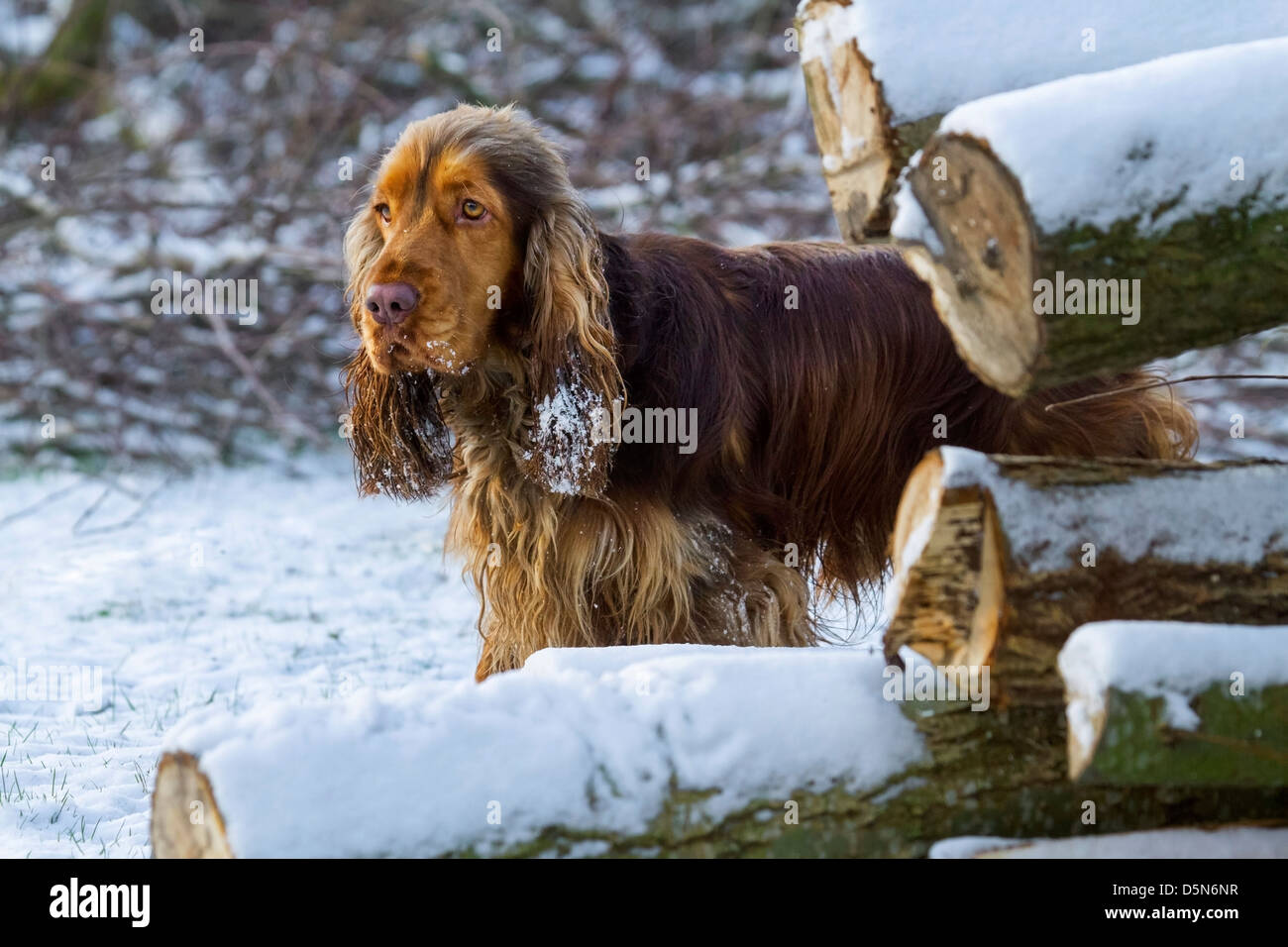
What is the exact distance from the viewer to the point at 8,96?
389 inches

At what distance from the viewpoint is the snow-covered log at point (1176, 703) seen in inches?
89.3

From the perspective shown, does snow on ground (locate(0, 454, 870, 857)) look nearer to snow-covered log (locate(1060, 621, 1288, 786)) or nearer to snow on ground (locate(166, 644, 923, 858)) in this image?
snow on ground (locate(166, 644, 923, 858))

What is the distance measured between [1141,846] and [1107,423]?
195 cm

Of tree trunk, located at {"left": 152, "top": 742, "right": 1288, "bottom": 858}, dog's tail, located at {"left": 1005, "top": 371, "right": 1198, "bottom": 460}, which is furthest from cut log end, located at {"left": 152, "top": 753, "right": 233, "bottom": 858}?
dog's tail, located at {"left": 1005, "top": 371, "right": 1198, "bottom": 460}

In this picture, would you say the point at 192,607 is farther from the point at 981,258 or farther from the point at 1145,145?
the point at 1145,145

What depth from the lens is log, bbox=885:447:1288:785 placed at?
2527 mm

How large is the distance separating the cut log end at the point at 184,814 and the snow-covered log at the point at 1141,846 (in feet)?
4.26

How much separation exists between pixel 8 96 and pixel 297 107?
7.03 feet

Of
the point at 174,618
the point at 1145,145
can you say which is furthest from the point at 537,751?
the point at 174,618

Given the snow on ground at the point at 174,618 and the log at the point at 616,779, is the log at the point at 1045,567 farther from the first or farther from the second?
the snow on ground at the point at 174,618

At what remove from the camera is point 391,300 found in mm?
3701

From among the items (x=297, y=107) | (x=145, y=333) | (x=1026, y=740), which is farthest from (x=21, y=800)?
(x=297, y=107)

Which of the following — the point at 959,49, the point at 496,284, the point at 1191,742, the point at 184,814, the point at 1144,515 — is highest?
the point at 959,49

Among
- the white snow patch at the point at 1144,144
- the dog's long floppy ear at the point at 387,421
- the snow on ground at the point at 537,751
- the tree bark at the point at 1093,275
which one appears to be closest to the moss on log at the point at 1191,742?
the snow on ground at the point at 537,751
